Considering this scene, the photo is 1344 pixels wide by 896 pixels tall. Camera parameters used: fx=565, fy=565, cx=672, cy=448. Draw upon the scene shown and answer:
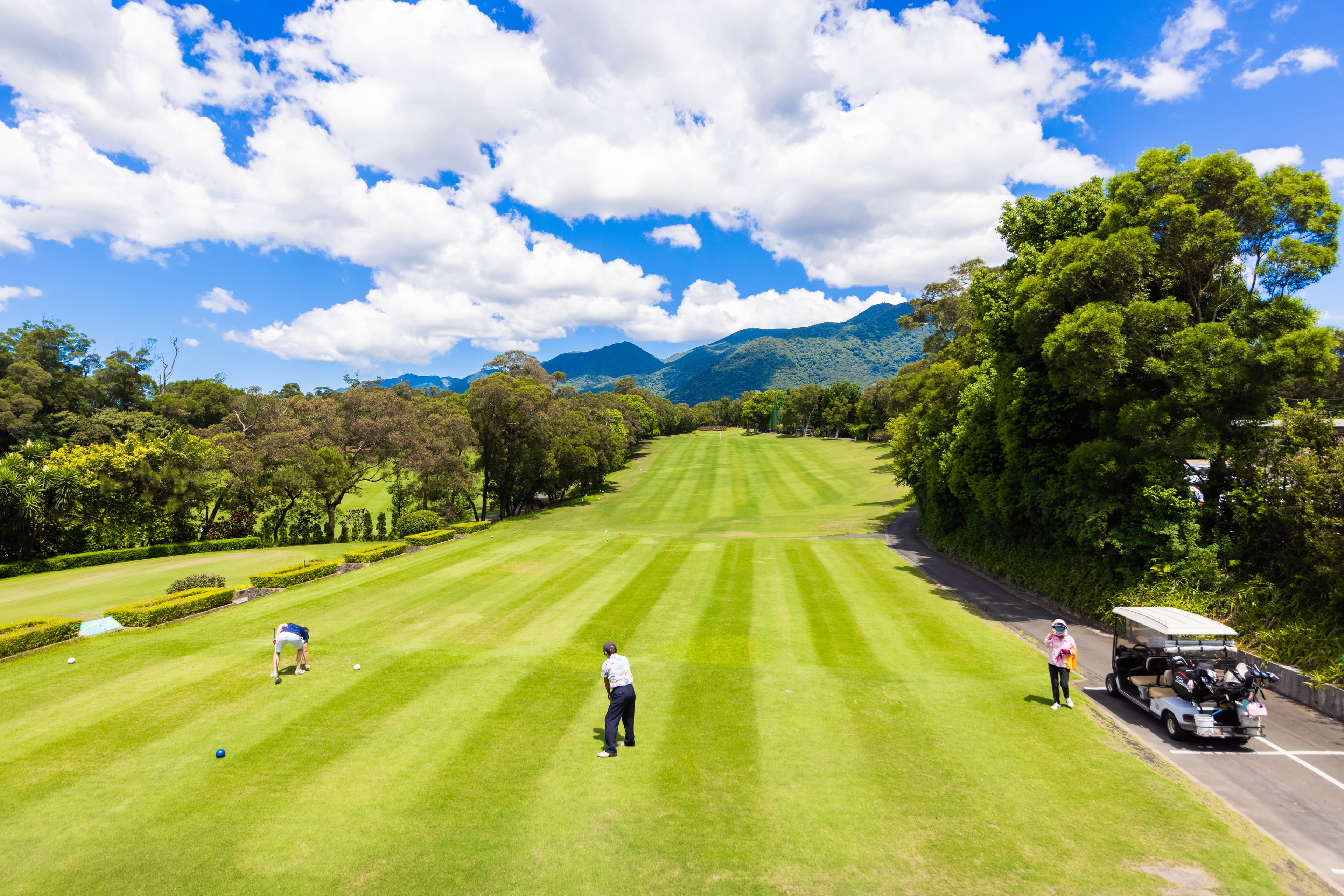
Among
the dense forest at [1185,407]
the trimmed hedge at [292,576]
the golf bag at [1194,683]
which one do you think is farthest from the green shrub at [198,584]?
the dense forest at [1185,407]

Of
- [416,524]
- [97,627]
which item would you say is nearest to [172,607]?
[97,627]

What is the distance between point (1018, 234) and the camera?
25.2 m

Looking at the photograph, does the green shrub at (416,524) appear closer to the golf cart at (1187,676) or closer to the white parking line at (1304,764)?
the golf cart at (1187,676)

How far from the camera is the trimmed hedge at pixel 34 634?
47.6 ft

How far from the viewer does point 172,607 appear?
1778 cm

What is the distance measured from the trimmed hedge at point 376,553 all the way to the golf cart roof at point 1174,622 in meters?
28.5

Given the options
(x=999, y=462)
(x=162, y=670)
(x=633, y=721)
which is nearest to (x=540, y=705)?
(x=633, y=721)

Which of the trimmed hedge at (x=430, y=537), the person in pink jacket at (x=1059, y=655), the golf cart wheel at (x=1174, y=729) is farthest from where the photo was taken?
the trimmed hedge at (x=430, y=537)

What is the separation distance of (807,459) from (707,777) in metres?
81.1

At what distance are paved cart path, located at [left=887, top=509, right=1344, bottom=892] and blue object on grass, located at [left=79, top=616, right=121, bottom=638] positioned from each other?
1005 inches

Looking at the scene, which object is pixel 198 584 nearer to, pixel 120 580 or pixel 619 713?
pixel 120 580

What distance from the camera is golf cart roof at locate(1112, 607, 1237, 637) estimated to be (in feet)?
36.6

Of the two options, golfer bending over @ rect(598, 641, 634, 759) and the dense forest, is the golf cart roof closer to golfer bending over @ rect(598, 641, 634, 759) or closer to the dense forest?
the dense forest

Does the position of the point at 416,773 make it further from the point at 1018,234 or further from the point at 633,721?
the point at 1018,234
